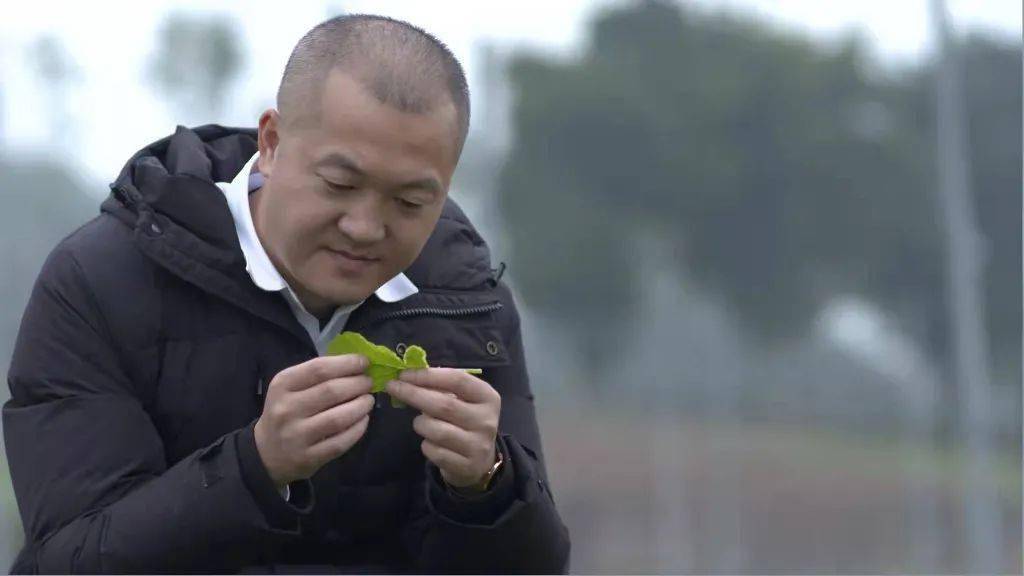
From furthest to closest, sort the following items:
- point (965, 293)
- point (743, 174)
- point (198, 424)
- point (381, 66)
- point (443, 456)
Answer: point (743, 174)
point (965, 293)
point (198, 424)
point (381, 66)
point (443, 456)

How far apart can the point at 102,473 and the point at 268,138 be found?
60cm

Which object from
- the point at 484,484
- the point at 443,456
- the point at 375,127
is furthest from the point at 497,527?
the point at 375,127

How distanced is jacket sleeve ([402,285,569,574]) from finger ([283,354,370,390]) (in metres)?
0.32

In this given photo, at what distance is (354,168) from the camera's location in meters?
3.01

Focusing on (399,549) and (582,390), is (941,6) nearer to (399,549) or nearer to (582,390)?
(582,390)

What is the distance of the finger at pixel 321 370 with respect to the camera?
285cm

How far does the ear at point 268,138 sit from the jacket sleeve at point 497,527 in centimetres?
56

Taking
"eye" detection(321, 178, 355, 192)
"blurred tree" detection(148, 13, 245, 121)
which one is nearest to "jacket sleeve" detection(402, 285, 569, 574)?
"eye" detection(321, 178, 355, 192)

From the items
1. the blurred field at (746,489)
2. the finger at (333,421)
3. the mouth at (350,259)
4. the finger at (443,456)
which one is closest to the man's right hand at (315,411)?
the finger at (333,421)

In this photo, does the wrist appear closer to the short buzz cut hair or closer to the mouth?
the mouth

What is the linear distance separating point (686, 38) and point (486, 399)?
73.7 ft

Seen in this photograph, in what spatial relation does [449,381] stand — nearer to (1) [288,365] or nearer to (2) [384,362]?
(2) [384,362]

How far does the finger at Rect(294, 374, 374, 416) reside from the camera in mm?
2844

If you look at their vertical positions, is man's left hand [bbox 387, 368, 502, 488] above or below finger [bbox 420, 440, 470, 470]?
above
